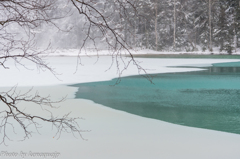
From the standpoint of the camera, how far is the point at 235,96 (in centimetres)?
962

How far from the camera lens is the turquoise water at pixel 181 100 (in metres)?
6.72

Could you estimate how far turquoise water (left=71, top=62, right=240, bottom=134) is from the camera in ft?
22.0

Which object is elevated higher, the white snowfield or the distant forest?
the distant forest

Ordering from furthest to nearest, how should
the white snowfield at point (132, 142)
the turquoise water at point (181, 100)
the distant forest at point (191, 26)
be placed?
the distant forest at point (191, 26) → the turquoise water at point (181, 100) → the white snowfield at point (132, 142)

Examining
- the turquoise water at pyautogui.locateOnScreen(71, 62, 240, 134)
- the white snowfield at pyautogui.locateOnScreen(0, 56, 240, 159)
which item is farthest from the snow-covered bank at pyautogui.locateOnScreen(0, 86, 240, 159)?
the turquoise water at pyautogui.locateOnScreen(71, 62, 240, 134)

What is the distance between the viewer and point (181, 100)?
8953 millimetres

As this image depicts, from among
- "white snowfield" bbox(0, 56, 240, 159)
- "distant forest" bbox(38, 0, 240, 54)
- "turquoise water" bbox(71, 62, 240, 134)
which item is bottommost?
"turquoise water" bbox(71, 62, 240, 134)

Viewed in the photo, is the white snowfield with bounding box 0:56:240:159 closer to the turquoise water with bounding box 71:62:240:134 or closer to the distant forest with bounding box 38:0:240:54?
the turquoise water with bounding box 71:62:240:134

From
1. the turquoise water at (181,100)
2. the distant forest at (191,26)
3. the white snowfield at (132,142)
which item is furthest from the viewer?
the distant forest at (191,26)

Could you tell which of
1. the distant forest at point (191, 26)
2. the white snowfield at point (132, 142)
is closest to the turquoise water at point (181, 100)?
the white snowfield at point (132, 142)

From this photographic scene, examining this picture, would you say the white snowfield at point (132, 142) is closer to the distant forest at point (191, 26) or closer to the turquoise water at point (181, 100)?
the turquoise water at point (181, 100)

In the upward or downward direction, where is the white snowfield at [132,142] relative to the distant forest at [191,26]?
downward

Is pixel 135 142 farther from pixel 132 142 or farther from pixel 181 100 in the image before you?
pixel 181 100

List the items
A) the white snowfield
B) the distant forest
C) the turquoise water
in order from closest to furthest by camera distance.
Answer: the white snowfield < the turquoise water < the distant forest
